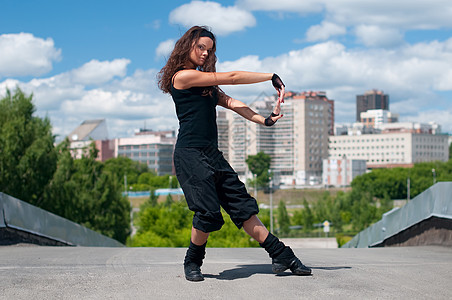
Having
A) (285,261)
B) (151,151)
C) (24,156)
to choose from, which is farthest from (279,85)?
(151,151)

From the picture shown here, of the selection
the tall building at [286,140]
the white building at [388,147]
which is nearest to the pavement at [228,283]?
the tall building at [286,140]

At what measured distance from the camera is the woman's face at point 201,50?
4.60 meters

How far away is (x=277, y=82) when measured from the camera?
4352 mm

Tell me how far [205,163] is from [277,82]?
0.77 m

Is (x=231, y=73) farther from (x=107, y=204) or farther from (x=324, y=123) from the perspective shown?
(x=324, y=123)

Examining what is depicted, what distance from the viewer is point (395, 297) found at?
364 centimetres

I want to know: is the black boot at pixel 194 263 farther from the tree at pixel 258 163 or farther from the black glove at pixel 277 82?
the tree at pixel 258 163

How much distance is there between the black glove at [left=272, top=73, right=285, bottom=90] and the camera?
435cm

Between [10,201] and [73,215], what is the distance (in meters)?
23.6

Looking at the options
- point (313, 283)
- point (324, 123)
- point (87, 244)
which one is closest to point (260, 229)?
point (313, 283)

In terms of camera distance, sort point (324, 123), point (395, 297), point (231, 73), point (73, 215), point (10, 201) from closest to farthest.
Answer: point (395, 297), point (231, 73), point (10, 201), point (73, 215), point (324, 123)

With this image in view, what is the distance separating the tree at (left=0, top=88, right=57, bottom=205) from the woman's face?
72.3ft

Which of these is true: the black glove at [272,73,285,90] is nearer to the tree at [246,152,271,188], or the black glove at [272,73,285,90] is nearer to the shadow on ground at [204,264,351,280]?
the shadow on ground at [204,264,351,280]

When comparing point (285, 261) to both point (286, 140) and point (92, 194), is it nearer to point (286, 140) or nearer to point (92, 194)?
point (92, 194)
